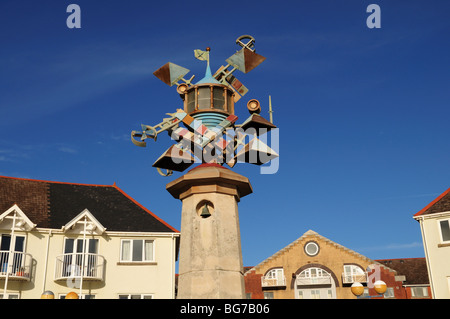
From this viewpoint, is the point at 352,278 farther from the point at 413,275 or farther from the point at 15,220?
Answer: the point at 15,220

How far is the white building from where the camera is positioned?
93.0 ft

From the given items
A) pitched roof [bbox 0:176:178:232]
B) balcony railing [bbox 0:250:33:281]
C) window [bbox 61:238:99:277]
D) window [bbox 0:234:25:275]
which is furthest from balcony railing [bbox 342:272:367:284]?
window [bbox 0:234:25:275]

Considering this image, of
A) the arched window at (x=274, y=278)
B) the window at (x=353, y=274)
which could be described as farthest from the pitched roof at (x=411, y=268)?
the arched window at (x=274, y=278)

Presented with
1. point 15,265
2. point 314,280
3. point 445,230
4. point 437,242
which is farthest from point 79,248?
point 314,280

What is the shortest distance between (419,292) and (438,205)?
1646 cm

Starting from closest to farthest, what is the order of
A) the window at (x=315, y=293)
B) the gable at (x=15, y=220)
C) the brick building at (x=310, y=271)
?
the gable at (x=15, y=220) → the brick building at (x=310, y=271) → the window at (x=315, y=293)

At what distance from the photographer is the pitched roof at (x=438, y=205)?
29438mm

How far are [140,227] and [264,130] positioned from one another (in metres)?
20.3

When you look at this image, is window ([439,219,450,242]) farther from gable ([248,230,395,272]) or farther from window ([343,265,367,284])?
gable ([248,230,395,272])

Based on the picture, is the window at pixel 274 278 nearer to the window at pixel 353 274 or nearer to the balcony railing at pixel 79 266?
the window at pixel 353 274

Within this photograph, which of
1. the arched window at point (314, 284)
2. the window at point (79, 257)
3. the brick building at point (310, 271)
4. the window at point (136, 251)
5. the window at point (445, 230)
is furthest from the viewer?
the arched window at point (314, 284)

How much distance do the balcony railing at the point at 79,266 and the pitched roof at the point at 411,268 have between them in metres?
29.7
